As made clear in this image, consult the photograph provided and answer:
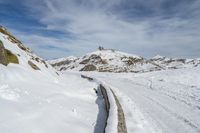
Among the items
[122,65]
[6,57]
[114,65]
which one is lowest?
[6,57]

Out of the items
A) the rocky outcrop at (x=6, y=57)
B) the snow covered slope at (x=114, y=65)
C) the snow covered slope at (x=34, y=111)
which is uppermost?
the snow covered slope at (x=114, y=65)

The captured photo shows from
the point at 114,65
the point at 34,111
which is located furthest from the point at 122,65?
the point at 34,111

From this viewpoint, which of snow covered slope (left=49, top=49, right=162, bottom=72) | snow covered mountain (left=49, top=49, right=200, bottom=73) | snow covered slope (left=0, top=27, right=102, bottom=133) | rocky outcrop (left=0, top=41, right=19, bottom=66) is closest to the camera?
snow covered slope (left=0, top=27, right=102, bottom=133)

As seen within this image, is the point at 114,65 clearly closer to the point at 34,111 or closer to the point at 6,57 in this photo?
the point at 6,57

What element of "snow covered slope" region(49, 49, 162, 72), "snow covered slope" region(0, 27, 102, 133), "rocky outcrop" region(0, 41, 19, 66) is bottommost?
"snow covered slope" region(0, 27, 102, 133)

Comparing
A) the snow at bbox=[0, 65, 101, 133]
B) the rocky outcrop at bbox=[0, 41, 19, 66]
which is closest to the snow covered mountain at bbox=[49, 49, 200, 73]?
the rocky outcrop at bbox=[0, 41, 19, 66]

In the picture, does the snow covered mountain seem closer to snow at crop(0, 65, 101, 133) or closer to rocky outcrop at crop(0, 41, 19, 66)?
rocky outcrop at crop(0, 41, 19, 66)

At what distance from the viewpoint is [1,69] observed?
13594 mm

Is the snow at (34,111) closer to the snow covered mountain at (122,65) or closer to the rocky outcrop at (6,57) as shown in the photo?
the rocky outcrop at (6,57)

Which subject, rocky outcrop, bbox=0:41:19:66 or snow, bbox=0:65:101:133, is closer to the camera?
snow, bbox=0:65:101:133

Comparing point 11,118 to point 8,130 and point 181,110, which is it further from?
point 181,110

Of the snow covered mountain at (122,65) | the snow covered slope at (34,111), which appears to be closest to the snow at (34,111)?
the snow covered slope at (34,111)

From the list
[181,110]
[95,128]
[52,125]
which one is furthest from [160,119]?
[52,125]

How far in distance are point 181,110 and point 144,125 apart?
12.6 ft
